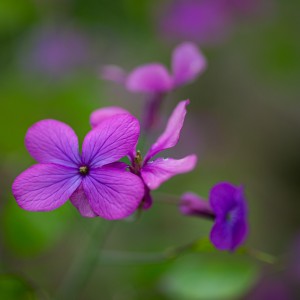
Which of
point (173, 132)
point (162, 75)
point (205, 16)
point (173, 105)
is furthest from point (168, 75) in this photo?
point (205, 16)

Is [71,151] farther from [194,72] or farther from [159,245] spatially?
[159,245]

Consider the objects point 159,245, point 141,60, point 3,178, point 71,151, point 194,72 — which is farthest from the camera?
point 141,60

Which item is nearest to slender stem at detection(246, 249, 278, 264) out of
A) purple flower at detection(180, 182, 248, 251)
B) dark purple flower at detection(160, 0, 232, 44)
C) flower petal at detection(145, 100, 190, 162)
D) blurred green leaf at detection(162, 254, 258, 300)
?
purple flower at detection(180, 182, 248, 251)

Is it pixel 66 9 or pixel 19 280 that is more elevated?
pixel 66 9

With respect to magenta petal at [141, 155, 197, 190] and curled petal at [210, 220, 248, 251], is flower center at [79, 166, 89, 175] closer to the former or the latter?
magenta petal at [141, 155, 197, 190]

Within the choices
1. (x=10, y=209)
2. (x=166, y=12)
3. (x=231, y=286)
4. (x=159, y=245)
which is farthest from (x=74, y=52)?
(x=231, y=286)

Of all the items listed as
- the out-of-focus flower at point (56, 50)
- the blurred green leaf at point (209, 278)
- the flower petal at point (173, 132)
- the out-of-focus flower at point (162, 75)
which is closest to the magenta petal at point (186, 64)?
the out-of-focus flower at point (162, 75)
